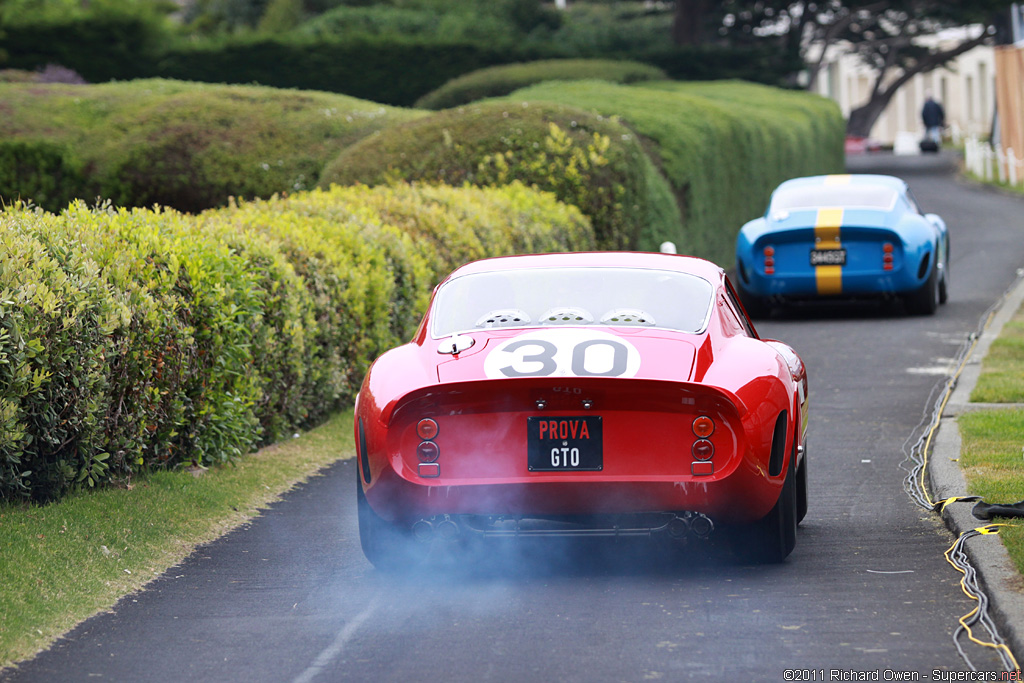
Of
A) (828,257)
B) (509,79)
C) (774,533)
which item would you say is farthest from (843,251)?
(509,79)

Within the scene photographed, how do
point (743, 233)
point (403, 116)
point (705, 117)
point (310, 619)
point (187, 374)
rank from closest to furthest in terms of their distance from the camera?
point (310, 619)
point (187, 374)
point (743, 233)
point (705, 117)
point (403, 116)

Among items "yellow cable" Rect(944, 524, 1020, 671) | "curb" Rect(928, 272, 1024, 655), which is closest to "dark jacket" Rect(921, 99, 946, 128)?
"curb" Rect(928, 272, 1024, 655)

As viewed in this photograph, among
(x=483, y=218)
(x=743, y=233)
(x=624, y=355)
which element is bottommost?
(x=743, y=233)

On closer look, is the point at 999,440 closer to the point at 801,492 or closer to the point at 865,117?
the point at 801,492

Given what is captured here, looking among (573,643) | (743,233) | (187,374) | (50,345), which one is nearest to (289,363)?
(187,374)

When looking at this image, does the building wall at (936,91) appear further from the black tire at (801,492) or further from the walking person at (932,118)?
the black tire at (801,492)

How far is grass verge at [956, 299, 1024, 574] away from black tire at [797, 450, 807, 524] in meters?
0.85

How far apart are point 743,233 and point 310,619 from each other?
37.5ft

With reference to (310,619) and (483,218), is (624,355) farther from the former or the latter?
(483,218)

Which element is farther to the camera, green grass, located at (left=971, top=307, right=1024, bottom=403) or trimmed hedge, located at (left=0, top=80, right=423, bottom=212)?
trimmed hedge, located at (left=0, top=80, right=423, bottom=212)

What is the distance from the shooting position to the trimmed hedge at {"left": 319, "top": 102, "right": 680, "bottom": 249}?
56.7ft

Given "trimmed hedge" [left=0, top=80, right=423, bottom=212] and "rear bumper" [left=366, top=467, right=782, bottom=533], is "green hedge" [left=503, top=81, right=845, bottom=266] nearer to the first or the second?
"trimmed hedge" [left=0, top=80, right=423, bottom=212]

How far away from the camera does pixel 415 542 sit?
20.8 feet

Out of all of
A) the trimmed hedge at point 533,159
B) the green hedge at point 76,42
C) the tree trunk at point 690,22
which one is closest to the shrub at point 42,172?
the trimmed hedge at point 533,159
